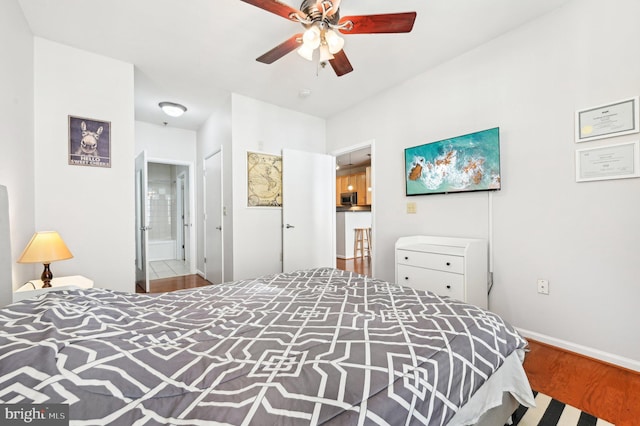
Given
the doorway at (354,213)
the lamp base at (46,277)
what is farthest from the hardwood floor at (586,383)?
the lamp base at (46,277)

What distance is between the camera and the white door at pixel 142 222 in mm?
3570

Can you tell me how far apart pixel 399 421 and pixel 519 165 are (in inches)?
94.0

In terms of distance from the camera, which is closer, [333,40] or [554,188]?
[333,40]

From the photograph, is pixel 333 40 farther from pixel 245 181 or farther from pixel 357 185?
pixel 357 185

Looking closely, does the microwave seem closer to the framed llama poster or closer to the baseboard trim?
the baseboard trim

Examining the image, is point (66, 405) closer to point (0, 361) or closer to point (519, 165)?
point (0, 361)

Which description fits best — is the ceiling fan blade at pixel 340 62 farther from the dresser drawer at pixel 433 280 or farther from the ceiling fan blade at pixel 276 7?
the dresser drawer at pixel 433 280

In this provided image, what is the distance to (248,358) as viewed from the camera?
0.89 m

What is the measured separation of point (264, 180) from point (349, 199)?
4.07 metres

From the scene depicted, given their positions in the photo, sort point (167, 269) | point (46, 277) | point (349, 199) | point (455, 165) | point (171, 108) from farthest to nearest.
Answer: point (349, 199), point (167, 269), point (171, 108), point (455, 165), point (46, 277)

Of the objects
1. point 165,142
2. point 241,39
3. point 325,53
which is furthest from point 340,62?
point 165,142

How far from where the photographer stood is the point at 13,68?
1917mm

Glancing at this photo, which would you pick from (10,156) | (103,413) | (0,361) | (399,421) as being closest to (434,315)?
(399,421)

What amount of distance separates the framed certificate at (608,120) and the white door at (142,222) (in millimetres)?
4553
